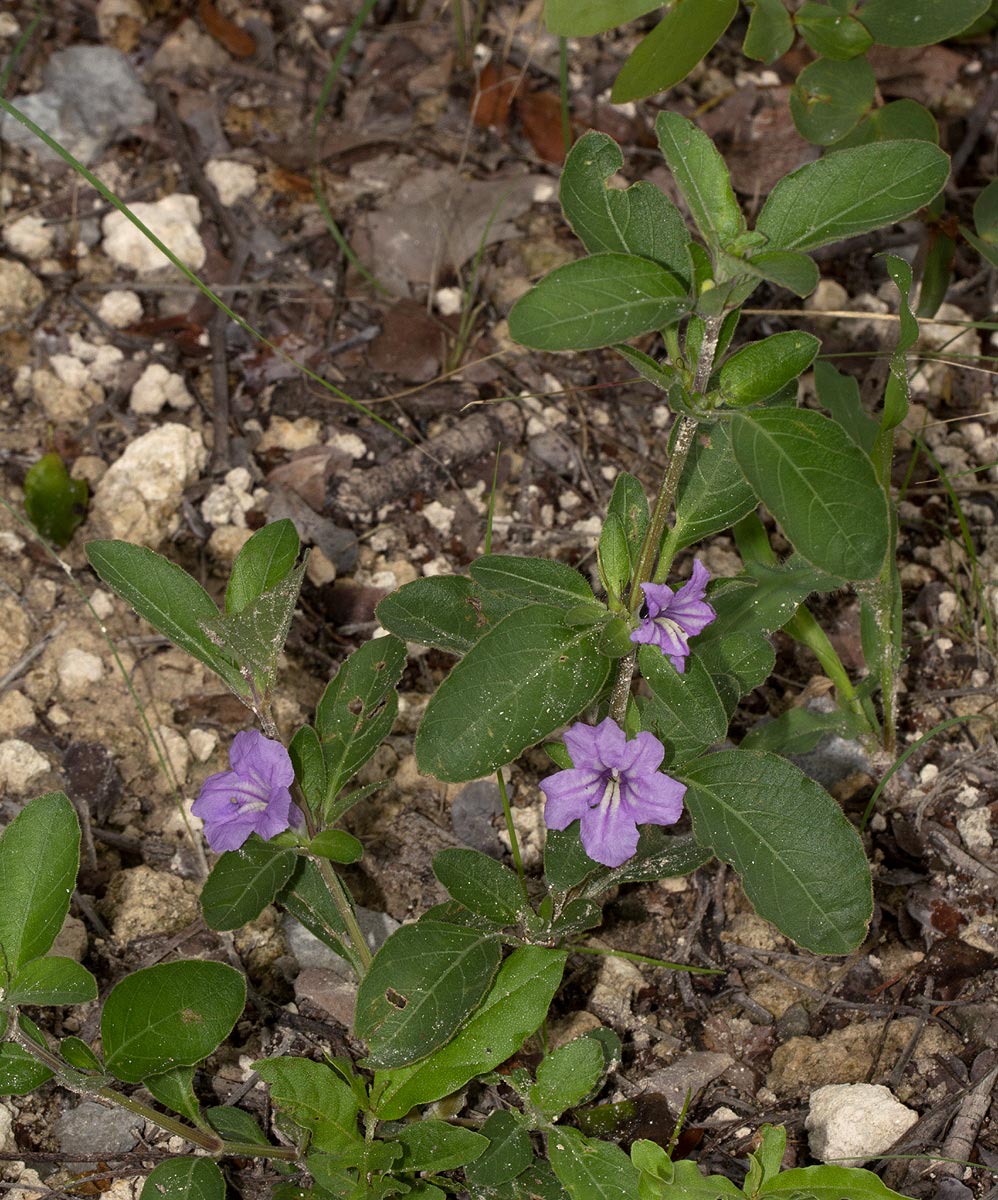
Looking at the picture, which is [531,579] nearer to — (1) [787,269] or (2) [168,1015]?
(1) [787,269]

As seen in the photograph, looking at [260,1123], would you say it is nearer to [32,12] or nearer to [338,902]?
[338,902]

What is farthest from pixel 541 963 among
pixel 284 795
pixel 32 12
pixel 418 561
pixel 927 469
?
pixel 32 12

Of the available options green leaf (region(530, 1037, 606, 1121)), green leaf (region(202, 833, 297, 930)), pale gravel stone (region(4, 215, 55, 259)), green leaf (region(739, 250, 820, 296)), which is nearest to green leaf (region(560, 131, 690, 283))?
green leaf (region(739, 250, 820, 296))

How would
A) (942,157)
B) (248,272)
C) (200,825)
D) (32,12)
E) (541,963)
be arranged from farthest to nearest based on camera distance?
1. (32,12)
2. (248,272)
3. (200,825)
4. (541,963)
5. (942,157)

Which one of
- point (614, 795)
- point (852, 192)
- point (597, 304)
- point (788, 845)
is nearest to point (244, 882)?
point (614, 795)

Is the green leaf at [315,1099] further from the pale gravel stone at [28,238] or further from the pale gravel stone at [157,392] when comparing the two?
the pale gravel stone at [28,238]

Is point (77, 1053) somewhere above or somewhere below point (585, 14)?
below

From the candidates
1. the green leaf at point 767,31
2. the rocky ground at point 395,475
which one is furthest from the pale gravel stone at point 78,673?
the green leaf at point 767,31
